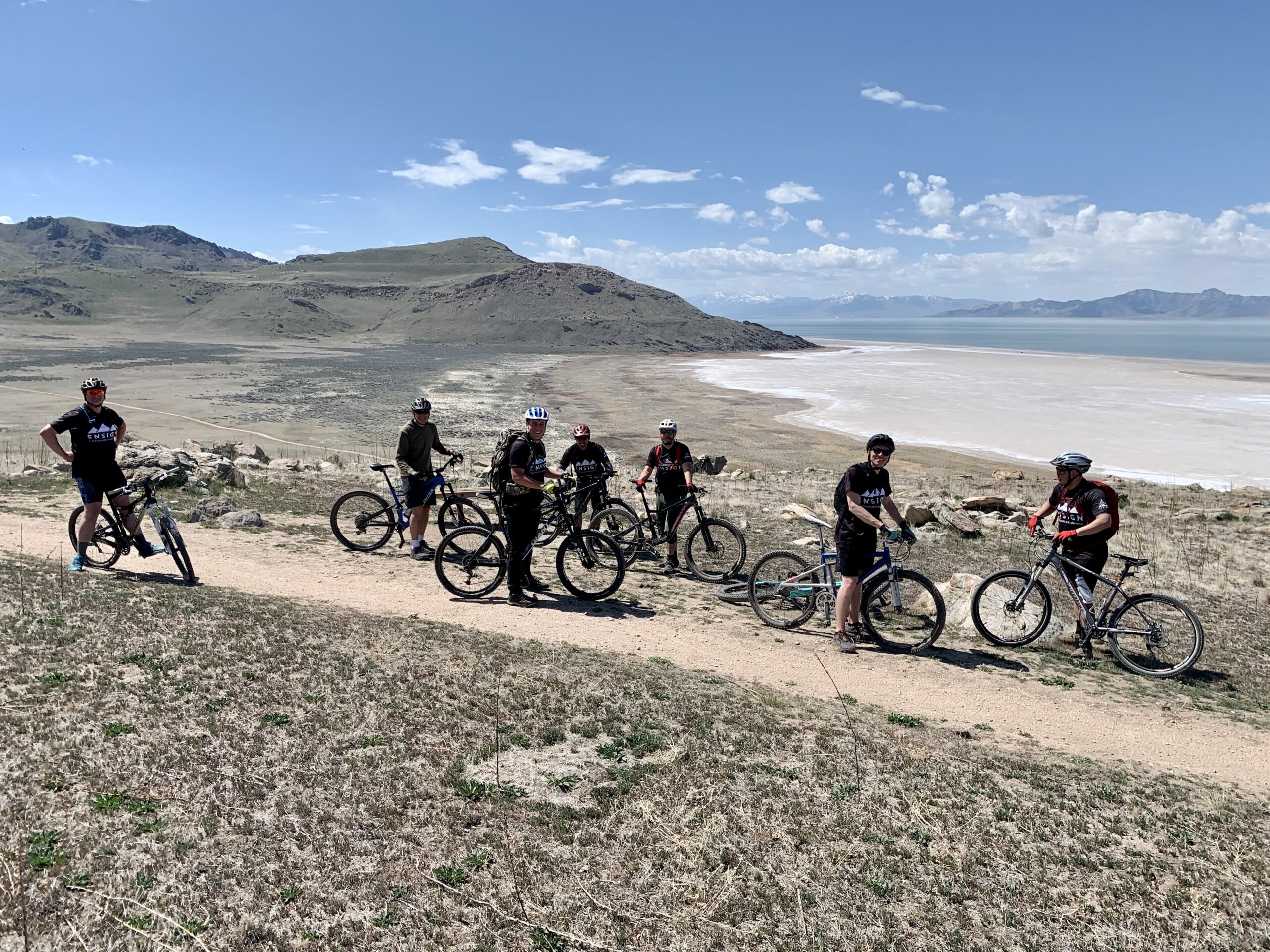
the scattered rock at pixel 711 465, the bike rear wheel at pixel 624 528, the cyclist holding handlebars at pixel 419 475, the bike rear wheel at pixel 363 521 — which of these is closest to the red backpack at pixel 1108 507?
the bike rear wheel at pixel 624 528

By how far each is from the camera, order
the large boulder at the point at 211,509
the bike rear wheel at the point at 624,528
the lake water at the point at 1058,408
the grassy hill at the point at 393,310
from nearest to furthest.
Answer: the bike rear wheel at the point at 624,528 → the large boulder at the point at 211,509 → the lake water at the point at 1058,408 → the grassy hill at the point at 393,310

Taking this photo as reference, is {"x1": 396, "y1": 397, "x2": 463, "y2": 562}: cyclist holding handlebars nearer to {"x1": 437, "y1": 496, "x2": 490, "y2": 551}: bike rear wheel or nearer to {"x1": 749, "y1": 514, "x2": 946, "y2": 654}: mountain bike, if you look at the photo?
{"x1": 437, "y1": 496, "x2": 490, "y2": 551}: bike rear wheel

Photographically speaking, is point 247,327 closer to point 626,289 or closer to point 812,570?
point 626,289

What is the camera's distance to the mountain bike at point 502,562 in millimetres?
9523

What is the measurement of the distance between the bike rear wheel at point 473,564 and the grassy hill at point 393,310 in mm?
109082

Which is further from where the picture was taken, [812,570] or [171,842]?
[812,570]

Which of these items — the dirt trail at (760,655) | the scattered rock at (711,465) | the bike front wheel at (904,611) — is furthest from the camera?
the scattered rock at (711,465)

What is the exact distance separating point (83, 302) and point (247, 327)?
36.9 m

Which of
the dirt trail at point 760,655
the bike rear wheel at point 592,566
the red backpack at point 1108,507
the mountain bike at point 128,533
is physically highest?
the red backpack at point 1108,507

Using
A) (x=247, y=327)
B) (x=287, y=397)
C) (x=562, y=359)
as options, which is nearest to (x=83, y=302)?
(x=247, y=327)

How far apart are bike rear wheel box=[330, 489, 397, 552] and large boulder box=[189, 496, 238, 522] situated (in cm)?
252

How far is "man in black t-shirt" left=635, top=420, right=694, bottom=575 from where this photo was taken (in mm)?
11320

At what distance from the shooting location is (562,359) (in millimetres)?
98938

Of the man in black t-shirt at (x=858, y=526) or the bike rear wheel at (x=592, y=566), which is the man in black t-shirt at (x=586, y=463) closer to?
the bike rear wheel at (x=592, y=566)
